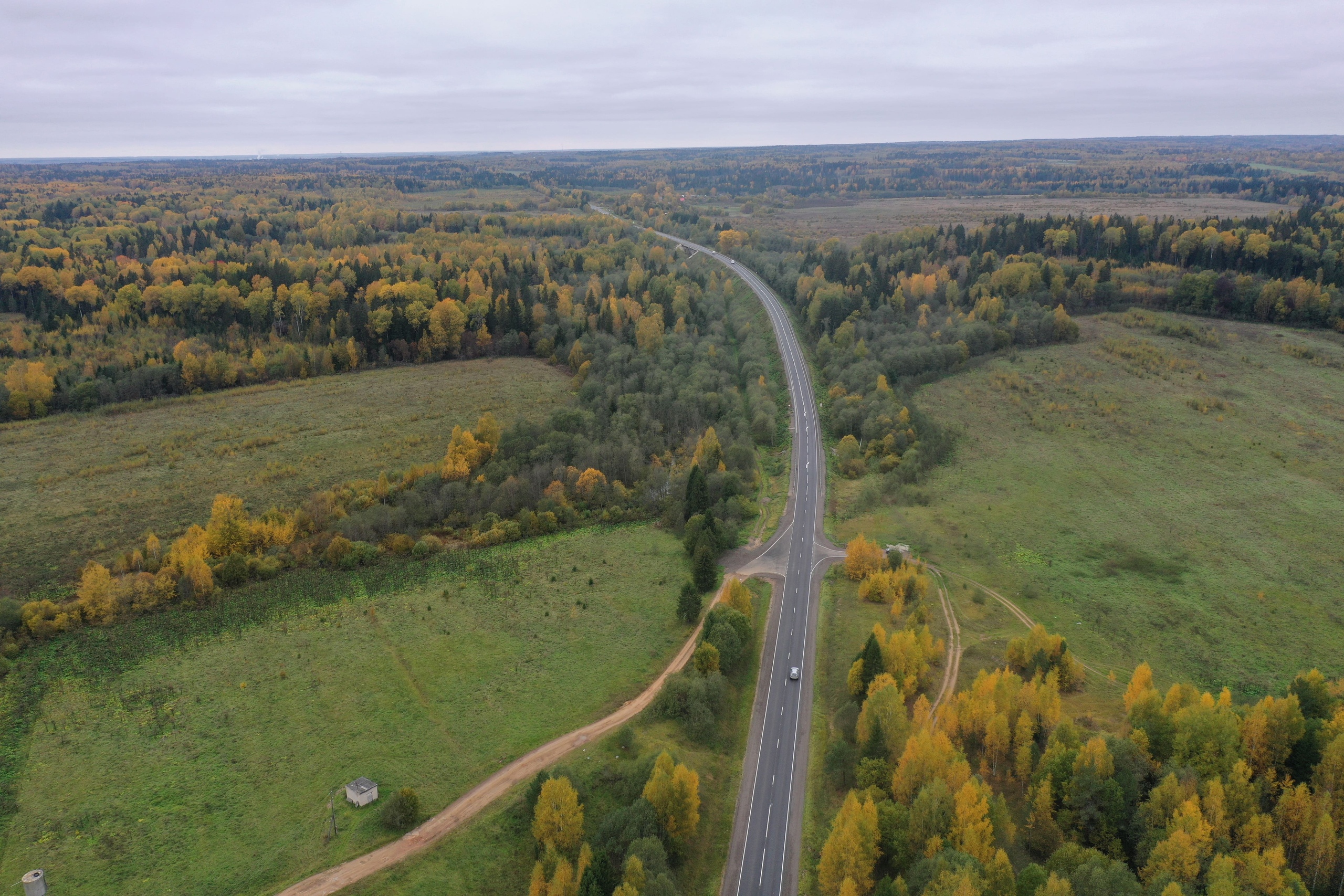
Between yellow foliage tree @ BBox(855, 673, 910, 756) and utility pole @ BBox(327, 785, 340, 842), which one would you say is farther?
yellow foliage tree @ BBox(855, 673, 910, 756)

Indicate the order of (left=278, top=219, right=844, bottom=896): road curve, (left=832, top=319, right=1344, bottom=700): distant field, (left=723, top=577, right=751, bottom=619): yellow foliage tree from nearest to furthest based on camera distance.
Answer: (left=278, top=219, right=844, bottom=896): road curve < (left=832, top=319, right=1344, bottom=700): distant field < (left=723, top=577, right=751, bottom=619): yellow foliage tree

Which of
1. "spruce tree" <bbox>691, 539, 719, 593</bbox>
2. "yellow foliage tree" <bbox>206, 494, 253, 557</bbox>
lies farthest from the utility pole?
"spruce tree" <bbox>691, 539, 719, 593</bbox>

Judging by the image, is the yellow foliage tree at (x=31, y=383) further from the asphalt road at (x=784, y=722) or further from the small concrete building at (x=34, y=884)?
the asphalt road at (x=784, y=722)

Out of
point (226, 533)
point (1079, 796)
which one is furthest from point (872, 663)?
point (226, 533)

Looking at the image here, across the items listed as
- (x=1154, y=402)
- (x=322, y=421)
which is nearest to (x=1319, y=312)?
(x=1154, y=402)

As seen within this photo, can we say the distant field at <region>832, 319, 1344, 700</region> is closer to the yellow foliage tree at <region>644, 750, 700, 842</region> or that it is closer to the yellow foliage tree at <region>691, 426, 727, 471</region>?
the yellow foliage tree at <region>691, 426, 727, 471</region>

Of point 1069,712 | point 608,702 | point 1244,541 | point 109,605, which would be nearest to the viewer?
point 1069,712

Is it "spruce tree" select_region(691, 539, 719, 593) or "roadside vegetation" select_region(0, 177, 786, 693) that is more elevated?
"roadside vegetation" select_region(0, 177, 786, 693)

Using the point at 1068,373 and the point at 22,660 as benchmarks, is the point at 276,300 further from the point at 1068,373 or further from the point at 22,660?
the point at 1068,373
